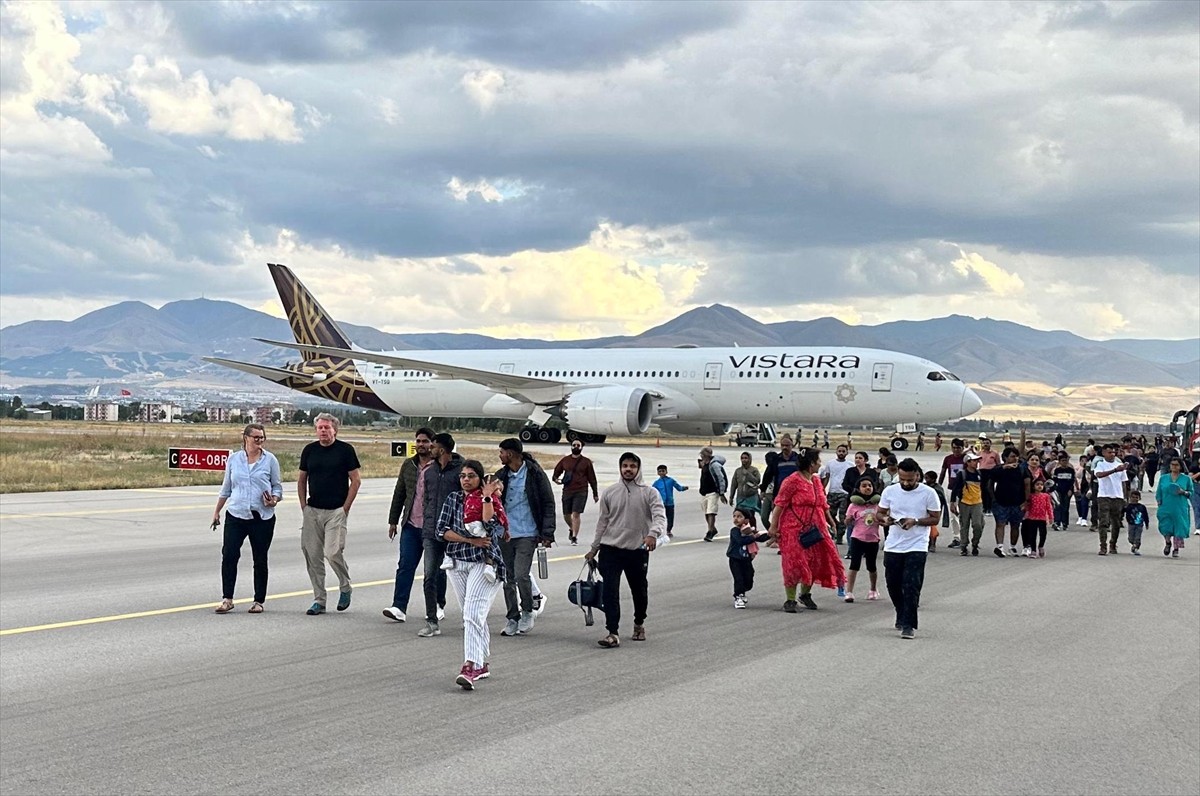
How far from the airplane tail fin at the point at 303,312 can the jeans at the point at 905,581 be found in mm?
53977

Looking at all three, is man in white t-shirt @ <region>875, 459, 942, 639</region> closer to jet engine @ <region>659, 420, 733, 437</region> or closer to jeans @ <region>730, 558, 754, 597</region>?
jeans @ <region>730, 558, 754, 597</region>

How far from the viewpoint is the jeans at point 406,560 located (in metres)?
11.8

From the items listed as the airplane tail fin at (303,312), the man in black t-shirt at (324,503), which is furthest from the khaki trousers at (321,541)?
the airplane tail fin at (303,312)

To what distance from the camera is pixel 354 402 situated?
6106 cm

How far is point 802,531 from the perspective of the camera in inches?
525

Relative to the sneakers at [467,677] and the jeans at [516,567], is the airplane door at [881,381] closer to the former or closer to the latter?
the jeans at [516,567]

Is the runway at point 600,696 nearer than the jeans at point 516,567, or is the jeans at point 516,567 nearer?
the runway at point 600,696

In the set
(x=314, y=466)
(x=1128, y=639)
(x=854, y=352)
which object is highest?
(x=854, y=352)

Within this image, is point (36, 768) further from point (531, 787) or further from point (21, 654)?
point (21, 654)

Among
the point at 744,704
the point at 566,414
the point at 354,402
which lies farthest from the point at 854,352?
the point at 744,704

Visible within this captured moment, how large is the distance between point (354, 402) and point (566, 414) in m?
15.2

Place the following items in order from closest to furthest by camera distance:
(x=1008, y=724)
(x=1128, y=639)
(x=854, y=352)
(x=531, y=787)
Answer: (x=531, y=787) < (x=1008, y=724) < (x=1128, y=639) < (x=854, y=352)

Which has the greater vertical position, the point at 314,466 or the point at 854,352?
the point at 854,352

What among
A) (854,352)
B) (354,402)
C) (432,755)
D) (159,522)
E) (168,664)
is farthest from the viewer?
(354,402)
